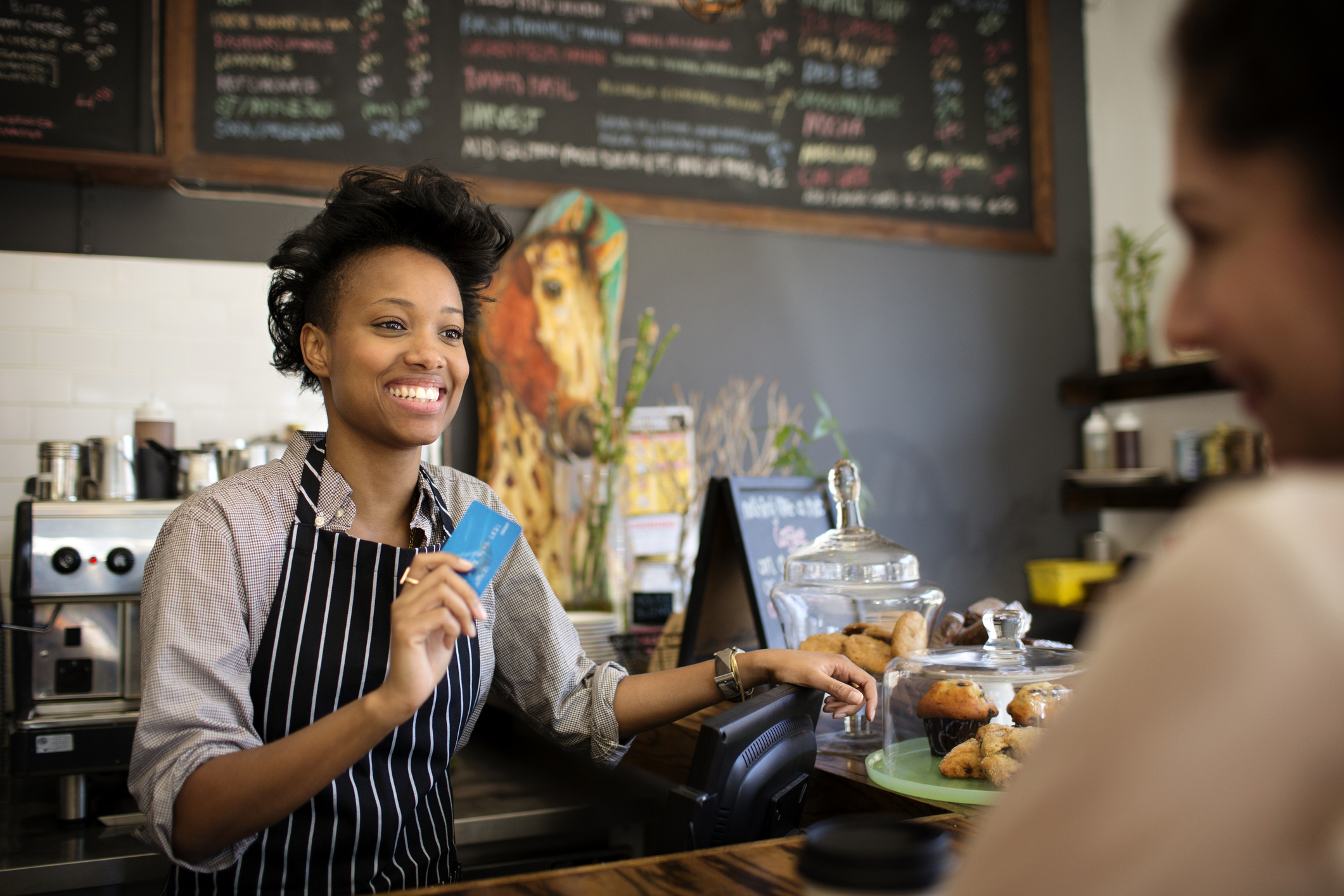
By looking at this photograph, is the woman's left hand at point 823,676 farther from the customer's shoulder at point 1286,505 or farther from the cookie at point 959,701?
the customer's shoulder at point 1286,505

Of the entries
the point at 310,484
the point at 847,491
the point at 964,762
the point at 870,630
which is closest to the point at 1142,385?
the point at 847,491

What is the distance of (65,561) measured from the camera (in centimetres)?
206

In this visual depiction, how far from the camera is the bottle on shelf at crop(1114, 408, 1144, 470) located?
3.88m

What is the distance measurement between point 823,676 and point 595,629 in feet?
3.91

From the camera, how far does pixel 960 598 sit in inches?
148

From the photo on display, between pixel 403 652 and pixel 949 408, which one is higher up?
pixel 949 408

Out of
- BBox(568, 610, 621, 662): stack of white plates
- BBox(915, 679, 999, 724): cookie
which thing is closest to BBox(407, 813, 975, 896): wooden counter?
BBox(915, 679, 999, 724): cookie

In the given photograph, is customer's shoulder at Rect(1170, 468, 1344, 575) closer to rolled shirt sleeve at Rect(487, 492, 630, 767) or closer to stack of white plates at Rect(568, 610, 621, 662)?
rolled shirt sleeve at Rect(487, 492, 630, 767)

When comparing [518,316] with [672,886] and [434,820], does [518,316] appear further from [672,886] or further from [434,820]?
[672,886]

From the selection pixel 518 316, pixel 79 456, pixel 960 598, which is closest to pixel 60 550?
pixel 79 456

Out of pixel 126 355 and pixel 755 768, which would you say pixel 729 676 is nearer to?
pixel 755 768

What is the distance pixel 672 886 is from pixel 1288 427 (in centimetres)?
60

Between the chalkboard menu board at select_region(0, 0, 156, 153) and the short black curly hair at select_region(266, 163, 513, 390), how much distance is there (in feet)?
5.19

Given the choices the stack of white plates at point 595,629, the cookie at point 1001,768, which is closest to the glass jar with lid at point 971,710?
the cookie at point 1001,768
